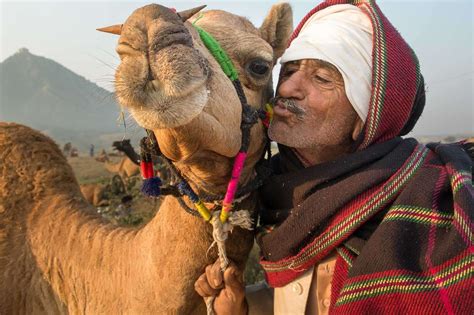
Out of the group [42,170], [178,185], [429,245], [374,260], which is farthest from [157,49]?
[42,170]

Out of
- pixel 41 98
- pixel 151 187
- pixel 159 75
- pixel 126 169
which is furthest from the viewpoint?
pixel 41 98

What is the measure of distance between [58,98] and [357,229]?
17491 centimetres

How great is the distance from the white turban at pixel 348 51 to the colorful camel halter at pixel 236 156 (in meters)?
0.44

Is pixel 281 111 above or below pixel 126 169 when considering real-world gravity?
above

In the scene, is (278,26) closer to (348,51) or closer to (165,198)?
(348,51)

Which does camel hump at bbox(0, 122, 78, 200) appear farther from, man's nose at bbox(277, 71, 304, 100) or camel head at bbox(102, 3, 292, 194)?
man's nose at bbox(277, 71, 304, 100)

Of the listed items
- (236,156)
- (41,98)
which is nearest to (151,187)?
(236,156)

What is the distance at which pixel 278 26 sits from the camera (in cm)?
254

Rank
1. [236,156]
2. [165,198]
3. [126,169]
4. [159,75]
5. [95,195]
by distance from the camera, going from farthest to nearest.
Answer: [126,169] → [95,195] → [165,198] → [236,156] → [159,75]

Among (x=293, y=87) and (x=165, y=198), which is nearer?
(x=293, y=87)

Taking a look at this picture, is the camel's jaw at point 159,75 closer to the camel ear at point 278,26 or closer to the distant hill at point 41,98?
the camel ear at point 278,26

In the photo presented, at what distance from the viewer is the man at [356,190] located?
1.70 metres

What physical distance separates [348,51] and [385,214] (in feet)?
2.60

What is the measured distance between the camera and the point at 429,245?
5.67 ft
